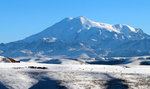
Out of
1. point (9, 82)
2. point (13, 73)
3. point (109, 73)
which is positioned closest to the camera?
point (9, 82)

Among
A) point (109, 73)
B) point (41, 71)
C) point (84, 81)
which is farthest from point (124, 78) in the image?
point (41, 71)

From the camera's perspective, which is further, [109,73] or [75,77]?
[109,73]

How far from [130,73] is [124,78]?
10.1ft

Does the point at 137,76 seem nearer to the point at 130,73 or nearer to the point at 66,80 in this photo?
the point at 130,73

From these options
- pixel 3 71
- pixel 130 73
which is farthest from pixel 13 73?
pixel 130 73

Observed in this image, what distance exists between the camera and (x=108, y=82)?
137 ft

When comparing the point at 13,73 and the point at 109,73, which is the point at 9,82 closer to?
the point at 13,73

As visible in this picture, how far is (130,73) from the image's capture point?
4694 cm

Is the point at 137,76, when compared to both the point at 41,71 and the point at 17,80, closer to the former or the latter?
the point at 41,71

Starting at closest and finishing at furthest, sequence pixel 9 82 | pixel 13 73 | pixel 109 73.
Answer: pixel 9 82 → pixel 13 73 → pixel 109 73

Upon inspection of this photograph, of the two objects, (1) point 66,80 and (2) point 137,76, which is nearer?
(1) point 66,80

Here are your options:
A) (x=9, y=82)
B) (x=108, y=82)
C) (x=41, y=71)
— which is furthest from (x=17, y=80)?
(x=108, y=82)

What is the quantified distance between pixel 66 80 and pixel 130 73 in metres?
9.46

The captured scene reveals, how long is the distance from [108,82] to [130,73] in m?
5.84
